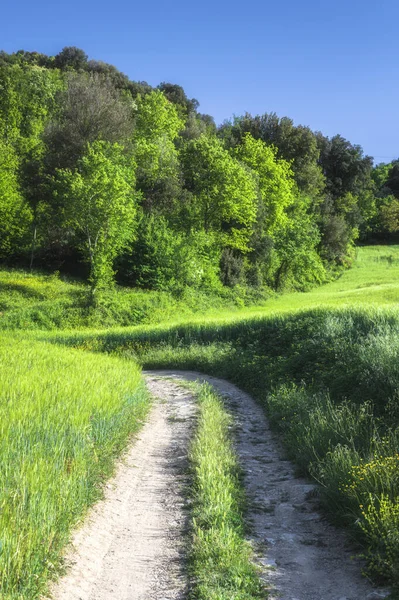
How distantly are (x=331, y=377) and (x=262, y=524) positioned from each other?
693cm

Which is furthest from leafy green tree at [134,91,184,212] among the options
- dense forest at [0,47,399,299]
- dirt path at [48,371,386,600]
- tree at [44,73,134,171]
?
dirt path at [48,371,386,600]

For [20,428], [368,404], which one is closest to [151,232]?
[368,404]

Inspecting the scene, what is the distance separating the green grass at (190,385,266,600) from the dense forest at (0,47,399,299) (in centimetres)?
2665

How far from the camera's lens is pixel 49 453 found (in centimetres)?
600

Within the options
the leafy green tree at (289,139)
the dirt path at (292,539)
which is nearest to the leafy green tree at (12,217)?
the leafy green tree at (289,139)

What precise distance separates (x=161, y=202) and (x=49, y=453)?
3977cm

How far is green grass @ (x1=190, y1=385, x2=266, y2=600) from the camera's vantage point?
4.86 m

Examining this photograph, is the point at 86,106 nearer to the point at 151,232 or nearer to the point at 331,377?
the point at 151,232

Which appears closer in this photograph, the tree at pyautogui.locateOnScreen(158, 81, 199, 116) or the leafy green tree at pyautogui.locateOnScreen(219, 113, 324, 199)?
the leafy green tree at pyautogui.locateOnScreen(219, 113, 324, 199)

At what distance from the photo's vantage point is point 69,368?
40.7 ft

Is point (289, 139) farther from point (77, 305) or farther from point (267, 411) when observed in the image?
point (267, 411)

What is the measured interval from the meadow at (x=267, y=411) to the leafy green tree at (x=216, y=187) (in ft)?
74.9

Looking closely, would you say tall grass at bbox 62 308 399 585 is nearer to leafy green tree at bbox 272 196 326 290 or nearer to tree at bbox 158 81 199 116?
leafy green tree at bbox 272 196 326 290

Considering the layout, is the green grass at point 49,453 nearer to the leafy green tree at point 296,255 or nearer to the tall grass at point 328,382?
the tall grass at point 328,382
